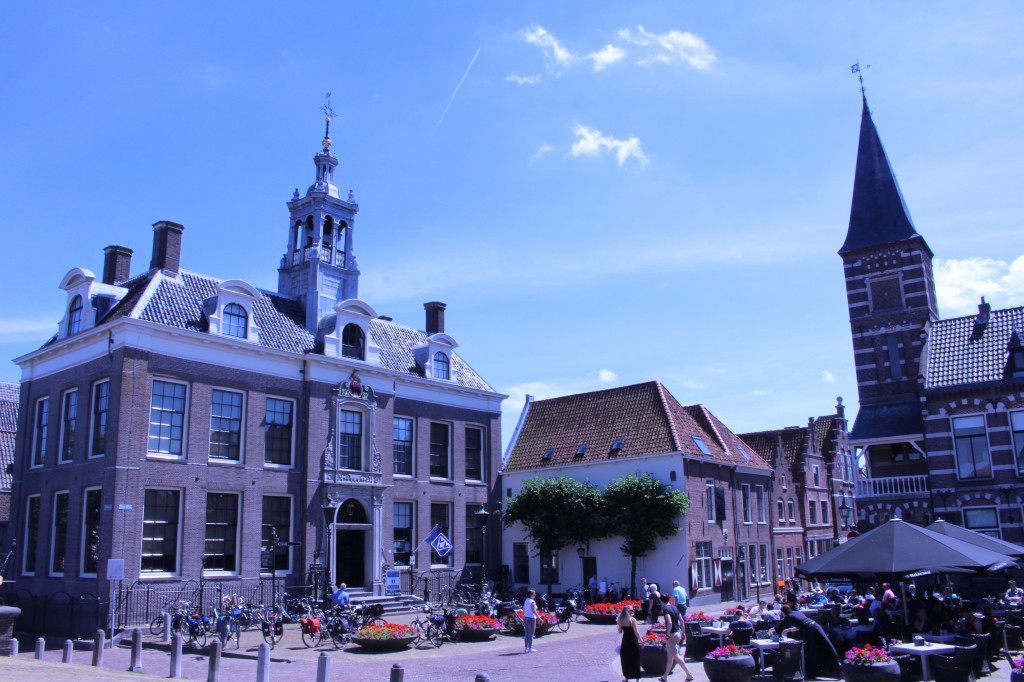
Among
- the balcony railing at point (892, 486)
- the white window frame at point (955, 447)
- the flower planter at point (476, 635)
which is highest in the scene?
the white window frame at point (955, 447)

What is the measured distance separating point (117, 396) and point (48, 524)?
6025 mm

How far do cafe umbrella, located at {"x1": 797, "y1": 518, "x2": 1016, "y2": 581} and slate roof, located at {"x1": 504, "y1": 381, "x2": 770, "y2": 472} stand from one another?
18.9 meters

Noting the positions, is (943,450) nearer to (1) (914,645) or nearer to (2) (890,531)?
(2) (890,531)

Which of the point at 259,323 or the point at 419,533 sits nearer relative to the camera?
the point at 259,323

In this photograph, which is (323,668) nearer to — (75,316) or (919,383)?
(75,316)

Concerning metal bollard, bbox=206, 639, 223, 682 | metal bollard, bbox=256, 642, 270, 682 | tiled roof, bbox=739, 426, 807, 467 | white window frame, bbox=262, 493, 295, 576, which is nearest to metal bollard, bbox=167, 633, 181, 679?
metal bollard, bbox=206, 639, 223, 682

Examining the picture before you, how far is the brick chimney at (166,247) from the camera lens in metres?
28.5

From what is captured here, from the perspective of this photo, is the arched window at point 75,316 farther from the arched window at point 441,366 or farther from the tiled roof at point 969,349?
the tiled roof at point 969,349

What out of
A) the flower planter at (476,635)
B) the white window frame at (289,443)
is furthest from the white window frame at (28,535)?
the flower planter at (476,635)

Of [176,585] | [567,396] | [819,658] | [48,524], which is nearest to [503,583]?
[567,396]

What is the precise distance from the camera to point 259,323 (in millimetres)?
30062

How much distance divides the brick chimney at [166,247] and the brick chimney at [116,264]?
5.88 ft

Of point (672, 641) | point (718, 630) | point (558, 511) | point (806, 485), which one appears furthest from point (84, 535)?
point (806, 485)

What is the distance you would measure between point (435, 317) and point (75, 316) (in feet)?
54.1
